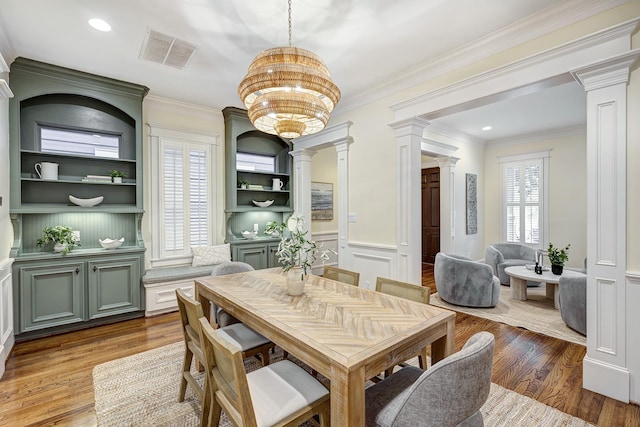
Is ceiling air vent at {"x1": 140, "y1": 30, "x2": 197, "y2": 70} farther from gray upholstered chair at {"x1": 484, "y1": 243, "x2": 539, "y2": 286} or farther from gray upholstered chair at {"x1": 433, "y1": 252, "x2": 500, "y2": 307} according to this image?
gray upholstered chair at {"x1": 484, "y1": 243, "x2": 539, "y2": 286}

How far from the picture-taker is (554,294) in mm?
4145

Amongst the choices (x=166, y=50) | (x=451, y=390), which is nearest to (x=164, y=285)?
(x=166, y=50)

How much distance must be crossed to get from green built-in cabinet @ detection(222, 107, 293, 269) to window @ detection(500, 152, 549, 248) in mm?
4789

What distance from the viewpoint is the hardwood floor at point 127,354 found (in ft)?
6.61

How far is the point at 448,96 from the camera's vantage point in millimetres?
3039

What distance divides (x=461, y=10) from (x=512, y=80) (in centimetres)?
78

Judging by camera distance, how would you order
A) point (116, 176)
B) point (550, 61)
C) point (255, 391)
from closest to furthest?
point (255, 391), point (550, 61), point (116, 176)

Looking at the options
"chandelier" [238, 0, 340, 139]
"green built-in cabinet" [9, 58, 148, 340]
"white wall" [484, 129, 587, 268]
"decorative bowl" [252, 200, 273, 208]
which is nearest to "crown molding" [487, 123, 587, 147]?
"white wall" [484, 129, 587, 268]

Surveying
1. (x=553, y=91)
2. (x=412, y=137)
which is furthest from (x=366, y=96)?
(x=553, y=91)

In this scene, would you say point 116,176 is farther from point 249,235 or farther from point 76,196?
point 249,235

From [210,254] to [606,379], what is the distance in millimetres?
4467

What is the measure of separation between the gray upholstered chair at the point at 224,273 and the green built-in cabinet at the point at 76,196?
1526 millimetres

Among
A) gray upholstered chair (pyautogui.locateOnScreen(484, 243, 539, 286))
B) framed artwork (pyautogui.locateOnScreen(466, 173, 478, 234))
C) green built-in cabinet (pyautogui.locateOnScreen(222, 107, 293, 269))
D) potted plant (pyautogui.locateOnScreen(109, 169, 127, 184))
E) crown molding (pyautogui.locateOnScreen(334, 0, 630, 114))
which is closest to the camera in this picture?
crown molding (pyautogui.locateOnScreen(334, 0, 630, 114))

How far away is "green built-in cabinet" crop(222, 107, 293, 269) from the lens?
4.64 m
